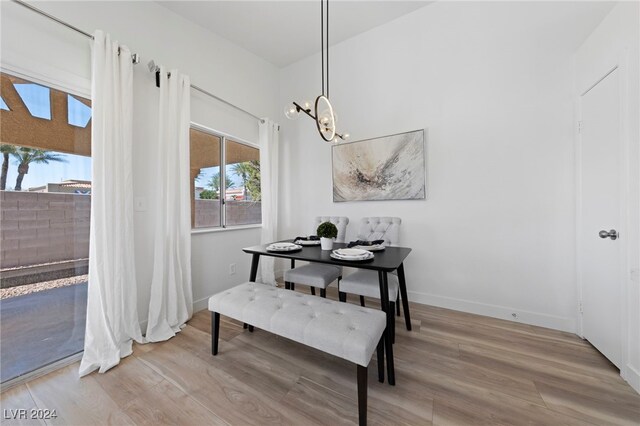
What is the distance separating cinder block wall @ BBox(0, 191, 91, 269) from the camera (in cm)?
147

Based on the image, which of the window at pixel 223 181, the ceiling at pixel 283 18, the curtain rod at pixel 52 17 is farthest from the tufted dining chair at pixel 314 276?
the ceiling at pixel 283 18

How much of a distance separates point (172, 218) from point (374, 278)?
1.93 metres

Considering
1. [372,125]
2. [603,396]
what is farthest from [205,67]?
[603,396]

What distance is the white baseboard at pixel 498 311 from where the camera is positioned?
6.58 feet

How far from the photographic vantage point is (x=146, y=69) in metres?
2.13

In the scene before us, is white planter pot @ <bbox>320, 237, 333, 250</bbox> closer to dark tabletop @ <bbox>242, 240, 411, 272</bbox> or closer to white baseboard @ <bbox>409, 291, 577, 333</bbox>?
dark tabletop @ <bbox>242, 240, 411, 272</bbox>

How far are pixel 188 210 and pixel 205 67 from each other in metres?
1.66

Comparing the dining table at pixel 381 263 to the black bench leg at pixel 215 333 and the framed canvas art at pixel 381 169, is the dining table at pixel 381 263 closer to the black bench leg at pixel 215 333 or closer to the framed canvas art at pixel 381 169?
the black bench leg at pixel 215 333

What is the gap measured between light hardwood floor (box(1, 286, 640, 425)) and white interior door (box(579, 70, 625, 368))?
229 mm

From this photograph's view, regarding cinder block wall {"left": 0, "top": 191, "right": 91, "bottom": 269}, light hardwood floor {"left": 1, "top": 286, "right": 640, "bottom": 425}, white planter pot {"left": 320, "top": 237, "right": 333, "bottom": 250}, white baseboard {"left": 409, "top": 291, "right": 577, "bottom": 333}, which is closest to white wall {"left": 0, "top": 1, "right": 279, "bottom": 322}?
cinder block wall {"left": 0, "top": 191, "right": 91, "bottom": 269}

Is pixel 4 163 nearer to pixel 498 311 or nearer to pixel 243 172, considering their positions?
pixel 243 172

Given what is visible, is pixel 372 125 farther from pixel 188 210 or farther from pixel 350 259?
pixel 188 210

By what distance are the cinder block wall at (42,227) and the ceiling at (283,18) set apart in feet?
6.85

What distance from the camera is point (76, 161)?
178cm
